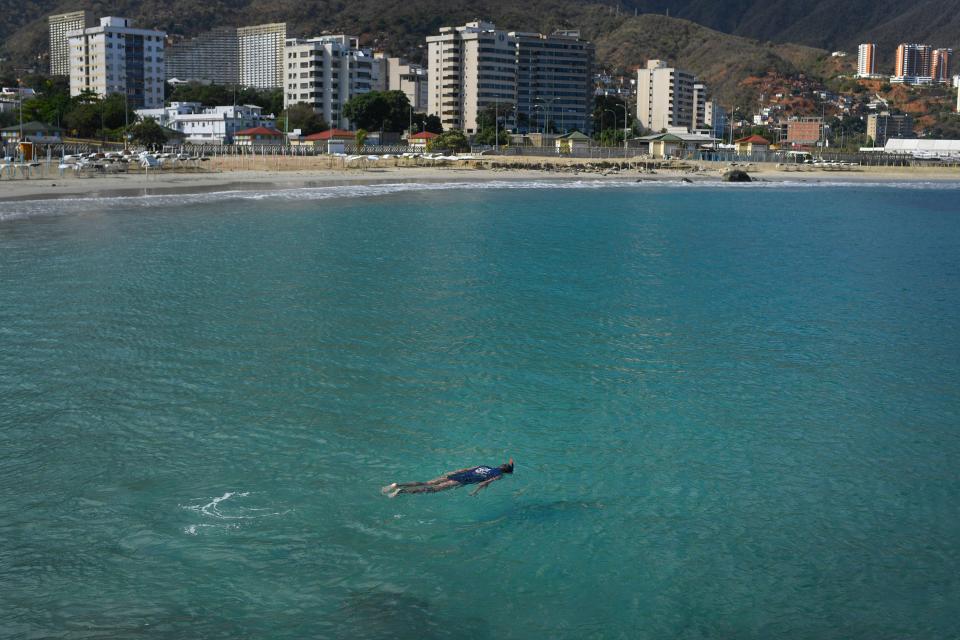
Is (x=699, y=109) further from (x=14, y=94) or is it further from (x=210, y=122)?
(x=14, y=94)

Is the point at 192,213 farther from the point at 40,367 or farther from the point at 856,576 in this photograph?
the point at 856,576

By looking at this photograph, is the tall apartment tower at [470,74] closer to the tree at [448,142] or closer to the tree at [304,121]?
the tree at [304,121]

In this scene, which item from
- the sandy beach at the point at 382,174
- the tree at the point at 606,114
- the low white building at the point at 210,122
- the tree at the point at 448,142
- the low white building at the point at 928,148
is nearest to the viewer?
the sandy beach at the point at 382,174

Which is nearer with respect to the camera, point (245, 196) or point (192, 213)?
point (192, 213)

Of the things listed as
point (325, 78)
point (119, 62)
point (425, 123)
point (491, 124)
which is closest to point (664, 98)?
point (491, 124)

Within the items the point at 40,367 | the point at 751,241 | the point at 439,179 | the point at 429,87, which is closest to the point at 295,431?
the point at 40,367

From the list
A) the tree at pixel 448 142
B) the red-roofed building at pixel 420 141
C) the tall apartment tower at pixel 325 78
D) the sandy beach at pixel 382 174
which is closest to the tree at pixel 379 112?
the red-roofed building at pixel 420 141
